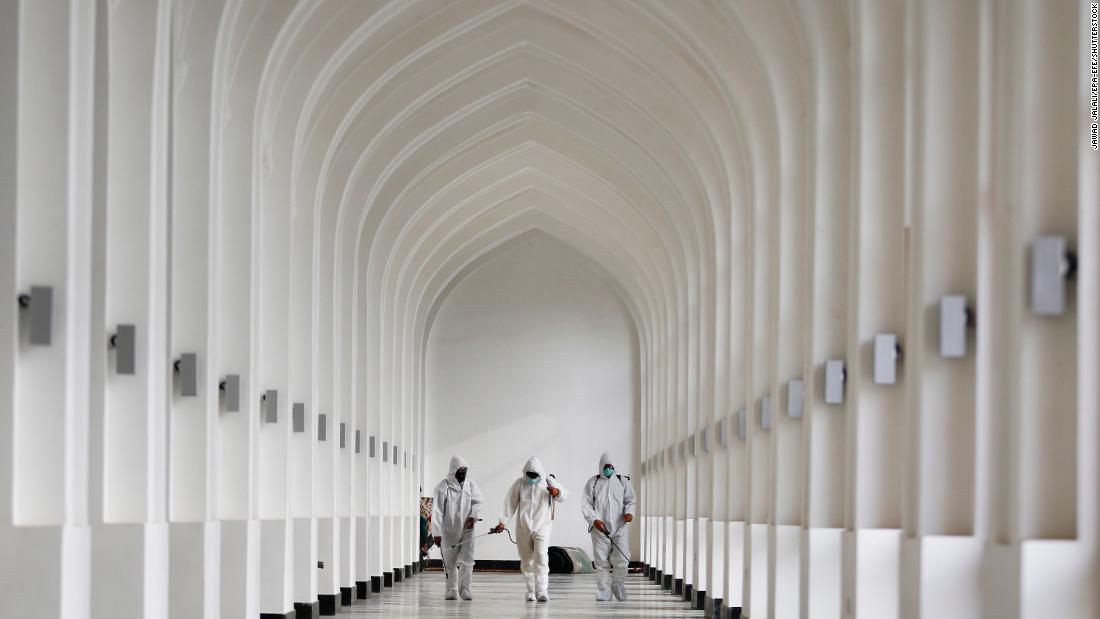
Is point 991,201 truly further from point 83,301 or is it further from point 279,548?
point 279,548

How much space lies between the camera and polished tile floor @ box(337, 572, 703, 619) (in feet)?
53.7

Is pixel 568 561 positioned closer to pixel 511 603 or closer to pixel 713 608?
pixel 511 603

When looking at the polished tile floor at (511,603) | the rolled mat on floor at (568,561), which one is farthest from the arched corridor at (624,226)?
the rolled mat on floor at (568,561)

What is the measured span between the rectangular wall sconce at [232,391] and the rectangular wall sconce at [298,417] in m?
2.86

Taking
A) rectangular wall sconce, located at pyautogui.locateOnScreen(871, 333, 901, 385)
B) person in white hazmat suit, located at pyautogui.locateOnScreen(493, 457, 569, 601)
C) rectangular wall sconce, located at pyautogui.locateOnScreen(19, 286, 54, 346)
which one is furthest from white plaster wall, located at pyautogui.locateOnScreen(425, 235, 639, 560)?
rectangular wall sconce, located at pyautogui.locateOnScreen(19, 286, 54, 346)

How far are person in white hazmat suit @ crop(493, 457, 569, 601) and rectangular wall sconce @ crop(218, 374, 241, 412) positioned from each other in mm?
6687

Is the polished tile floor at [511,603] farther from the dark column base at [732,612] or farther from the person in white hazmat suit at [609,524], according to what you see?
the dark column base at [732,612]

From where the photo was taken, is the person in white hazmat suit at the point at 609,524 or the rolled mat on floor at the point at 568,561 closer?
the person in white hazmat suit at the point at 609,524

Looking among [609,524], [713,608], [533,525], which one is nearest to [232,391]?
[713,608]

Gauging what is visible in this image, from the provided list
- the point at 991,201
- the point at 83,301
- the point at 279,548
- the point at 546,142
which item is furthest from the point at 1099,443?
the point at 546,142

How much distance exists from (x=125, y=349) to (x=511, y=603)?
30.6 feet

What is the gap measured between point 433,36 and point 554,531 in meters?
16.4

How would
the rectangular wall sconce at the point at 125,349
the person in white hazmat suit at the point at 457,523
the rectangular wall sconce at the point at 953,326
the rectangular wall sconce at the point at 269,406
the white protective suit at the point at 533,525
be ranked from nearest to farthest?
the rectangular wall sconce at the point at 953,326, the rectangular wall sconce at the point at 125,349, the rectangular wall sconce at the point at 269,406, the white protective suit at the point at 533,525, the person in white hazmat suit at the point at 457,523

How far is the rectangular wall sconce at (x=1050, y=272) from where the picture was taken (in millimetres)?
6629
